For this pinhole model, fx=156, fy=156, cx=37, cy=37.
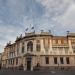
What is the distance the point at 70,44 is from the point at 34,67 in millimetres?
11337

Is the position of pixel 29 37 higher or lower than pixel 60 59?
higher

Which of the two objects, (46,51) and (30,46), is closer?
(46,51)

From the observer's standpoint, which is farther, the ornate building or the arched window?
the arched window

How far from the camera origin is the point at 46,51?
41625 mm

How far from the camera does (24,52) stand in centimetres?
4388

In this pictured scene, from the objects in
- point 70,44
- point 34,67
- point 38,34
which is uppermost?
point 38,34

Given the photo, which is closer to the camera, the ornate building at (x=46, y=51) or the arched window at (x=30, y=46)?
the ornate building at (x=46, y=51)

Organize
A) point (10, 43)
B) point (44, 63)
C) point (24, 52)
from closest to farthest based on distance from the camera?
1. point (44, 63)
2. point (24, 52)
3. point (10, 43)

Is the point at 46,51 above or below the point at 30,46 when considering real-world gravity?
below

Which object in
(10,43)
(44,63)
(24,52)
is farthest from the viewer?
(10,43)

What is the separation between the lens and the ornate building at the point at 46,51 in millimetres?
40469

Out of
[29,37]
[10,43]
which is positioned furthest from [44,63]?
[10,43]

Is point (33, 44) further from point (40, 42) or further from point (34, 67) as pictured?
point (34, 67)

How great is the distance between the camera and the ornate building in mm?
40469
